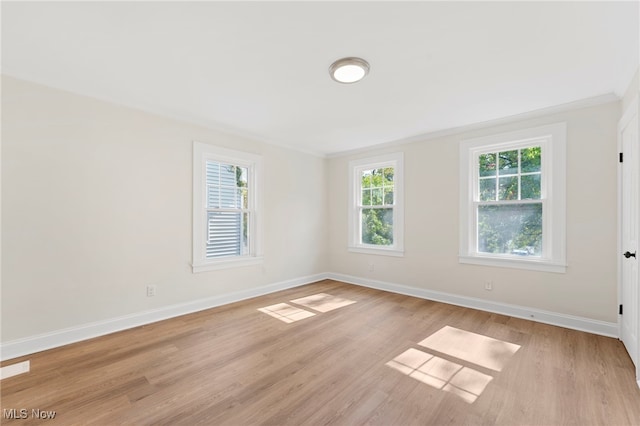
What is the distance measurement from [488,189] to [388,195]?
1.52 m

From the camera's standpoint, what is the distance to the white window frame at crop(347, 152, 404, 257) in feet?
14.8

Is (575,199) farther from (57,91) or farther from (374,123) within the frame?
Result: (57,91)

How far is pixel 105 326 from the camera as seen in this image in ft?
9.52

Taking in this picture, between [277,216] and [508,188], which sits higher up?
[508,188]

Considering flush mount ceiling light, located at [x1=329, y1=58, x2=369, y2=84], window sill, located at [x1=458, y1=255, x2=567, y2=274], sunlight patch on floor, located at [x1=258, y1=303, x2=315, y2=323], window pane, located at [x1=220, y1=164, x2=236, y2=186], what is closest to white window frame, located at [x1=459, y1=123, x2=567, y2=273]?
window sill, located at [x1=458, y1=255, x2=567, y2=274]

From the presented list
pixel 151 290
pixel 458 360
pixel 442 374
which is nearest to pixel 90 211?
pixel 151 290

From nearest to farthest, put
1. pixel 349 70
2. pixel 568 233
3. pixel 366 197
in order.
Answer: pixel 349 70, pixel 568 233, pixel 366 197

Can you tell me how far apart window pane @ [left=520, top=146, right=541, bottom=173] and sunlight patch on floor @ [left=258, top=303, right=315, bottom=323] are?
324 centimetres

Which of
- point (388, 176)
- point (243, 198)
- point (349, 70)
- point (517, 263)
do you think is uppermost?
point (349, 70)

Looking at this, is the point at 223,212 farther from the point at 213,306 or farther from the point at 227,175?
the point at 213,306

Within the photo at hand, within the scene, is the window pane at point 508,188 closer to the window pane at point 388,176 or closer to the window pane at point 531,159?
the window pane at point 531,159

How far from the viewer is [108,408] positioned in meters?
1.79

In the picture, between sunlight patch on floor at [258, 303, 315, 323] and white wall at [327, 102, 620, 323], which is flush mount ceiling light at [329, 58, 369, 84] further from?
sunlight patch on floor at [258, 303, 315, 323]

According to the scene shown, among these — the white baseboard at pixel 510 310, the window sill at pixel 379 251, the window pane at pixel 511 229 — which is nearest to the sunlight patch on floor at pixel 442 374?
the white baseboard at pixel 510 310
